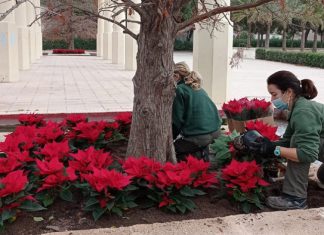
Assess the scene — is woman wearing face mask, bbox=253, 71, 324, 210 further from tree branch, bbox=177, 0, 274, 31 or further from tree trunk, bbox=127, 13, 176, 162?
tree trunk, bbox=127, 13, 176, 162

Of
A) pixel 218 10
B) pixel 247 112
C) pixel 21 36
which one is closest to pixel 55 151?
pixel 218 10

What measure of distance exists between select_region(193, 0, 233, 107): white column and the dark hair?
6.73 m

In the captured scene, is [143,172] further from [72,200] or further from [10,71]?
[10,71]

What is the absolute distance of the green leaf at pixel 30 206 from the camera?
3.08 m

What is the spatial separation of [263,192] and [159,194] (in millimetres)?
897

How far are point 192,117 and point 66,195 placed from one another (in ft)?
5.01

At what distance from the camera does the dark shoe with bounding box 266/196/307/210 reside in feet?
11.3

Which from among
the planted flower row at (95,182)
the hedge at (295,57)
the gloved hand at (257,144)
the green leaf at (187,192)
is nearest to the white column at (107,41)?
the hedge at (295,57)

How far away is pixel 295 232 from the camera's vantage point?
2945 mm

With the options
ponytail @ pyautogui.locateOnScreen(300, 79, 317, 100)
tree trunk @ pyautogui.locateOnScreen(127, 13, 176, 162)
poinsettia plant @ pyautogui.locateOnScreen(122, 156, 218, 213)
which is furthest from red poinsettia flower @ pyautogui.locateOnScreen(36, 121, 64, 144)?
ponytail @ pyautogui.locateOnScreen(300, 79, 317, 100)

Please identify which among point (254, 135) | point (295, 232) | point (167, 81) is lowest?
point (295, 232)

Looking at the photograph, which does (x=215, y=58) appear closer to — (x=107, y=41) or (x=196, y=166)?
(x=196, y=166)

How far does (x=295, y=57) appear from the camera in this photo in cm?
3281

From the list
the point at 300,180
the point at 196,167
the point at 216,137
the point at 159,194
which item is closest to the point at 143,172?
the point at 159,194
